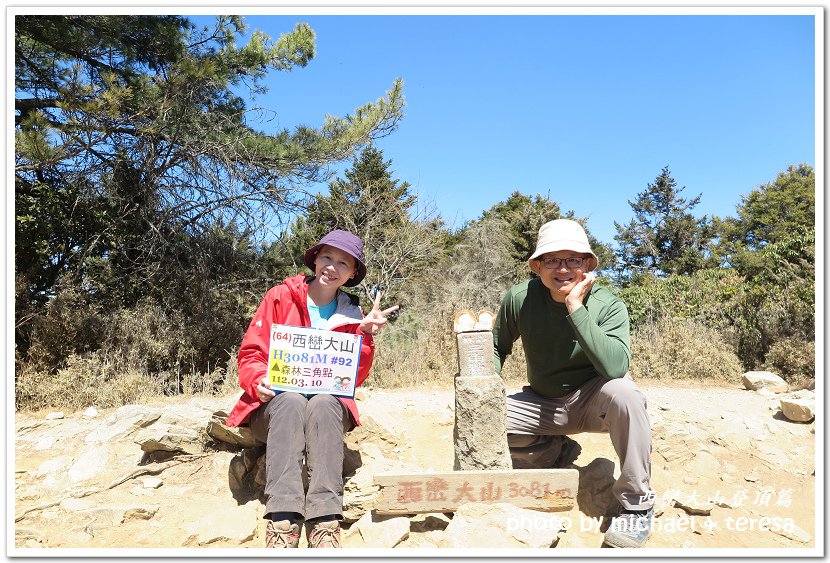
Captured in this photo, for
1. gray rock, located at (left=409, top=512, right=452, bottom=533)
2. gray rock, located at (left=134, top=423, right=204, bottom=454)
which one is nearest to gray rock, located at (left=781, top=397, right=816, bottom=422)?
gray rock, located at (left=409, top=512, right=452, bottom=533)

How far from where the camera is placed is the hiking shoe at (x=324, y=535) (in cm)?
263

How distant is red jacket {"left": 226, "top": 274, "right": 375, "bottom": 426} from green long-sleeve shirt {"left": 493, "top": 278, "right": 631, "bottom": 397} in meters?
0.90

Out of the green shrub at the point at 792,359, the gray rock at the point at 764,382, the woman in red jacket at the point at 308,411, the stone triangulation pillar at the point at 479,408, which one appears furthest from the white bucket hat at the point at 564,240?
the green shrub at the point at 792,359

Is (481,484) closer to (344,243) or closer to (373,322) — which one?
(373,322)

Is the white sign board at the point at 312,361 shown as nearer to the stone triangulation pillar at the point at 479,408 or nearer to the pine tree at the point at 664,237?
the stone triangulation pillar at the point at 479,408

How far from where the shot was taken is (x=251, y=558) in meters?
2.31

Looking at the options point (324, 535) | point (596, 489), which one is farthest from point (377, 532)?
point (596, 489)

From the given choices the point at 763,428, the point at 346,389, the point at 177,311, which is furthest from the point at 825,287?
the point at 177,311

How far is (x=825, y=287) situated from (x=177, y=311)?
308 inches

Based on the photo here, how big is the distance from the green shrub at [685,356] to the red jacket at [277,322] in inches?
242

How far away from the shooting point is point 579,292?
2.84 m

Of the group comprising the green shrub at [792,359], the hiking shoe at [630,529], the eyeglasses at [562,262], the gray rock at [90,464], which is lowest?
the gray rock at [90,464]

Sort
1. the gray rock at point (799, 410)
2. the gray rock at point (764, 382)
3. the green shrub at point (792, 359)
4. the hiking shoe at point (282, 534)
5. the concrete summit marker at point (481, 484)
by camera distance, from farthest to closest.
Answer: the green shrub at point (792, 359), the gray rock at point (764, 382), the gray rock at point (799, 410), the concrete summit marker at point (481, 484), the hiking shoe at point (282, 534)

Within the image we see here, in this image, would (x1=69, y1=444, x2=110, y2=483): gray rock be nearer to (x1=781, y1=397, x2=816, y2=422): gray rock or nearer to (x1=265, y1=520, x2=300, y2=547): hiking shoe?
(x1=265, y1=520, x2=300, y2=547): hiking shoe
